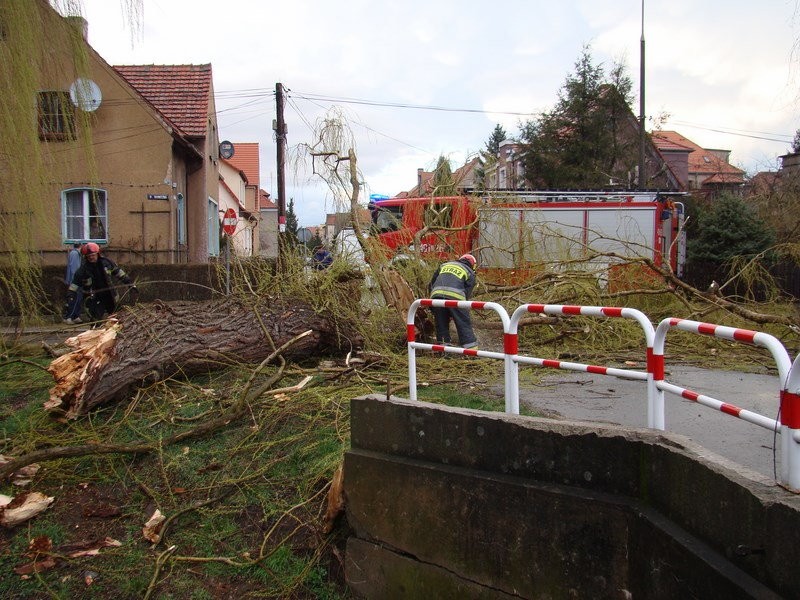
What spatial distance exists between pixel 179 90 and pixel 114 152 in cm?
515

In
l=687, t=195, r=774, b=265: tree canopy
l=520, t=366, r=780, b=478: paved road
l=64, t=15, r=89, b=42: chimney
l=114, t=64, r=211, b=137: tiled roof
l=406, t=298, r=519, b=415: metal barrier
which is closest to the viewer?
l=64, t=15, r=89, b=42: chimney

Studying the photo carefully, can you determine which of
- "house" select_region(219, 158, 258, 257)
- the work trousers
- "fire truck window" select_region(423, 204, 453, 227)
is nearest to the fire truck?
"fire truck window" select_region(423, 204, 453, 227)

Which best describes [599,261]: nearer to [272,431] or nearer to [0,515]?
[272,431]

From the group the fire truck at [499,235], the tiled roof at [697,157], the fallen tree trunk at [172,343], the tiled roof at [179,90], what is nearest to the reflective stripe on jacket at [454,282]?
the fallen tree trunk at [172,343]

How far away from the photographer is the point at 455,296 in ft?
26.2

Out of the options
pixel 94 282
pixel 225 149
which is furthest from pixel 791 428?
pixel 225 149

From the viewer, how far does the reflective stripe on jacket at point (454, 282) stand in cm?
801

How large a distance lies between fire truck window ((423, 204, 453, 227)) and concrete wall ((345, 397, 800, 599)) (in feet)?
23.7

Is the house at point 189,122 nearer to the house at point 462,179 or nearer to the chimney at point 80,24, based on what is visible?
the house at point 462,179

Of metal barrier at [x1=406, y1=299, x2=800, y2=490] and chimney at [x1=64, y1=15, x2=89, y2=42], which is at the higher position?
chimney at [x1=64, y1=15, x2=89, y2=42]

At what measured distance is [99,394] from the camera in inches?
240

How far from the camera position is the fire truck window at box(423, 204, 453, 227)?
11242 millimetres

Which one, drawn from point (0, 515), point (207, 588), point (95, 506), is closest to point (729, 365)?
point (207, 588)

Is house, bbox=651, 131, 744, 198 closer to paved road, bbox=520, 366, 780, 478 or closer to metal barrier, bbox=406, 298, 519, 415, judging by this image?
paved road, bbox=520, 366, 780, 478
